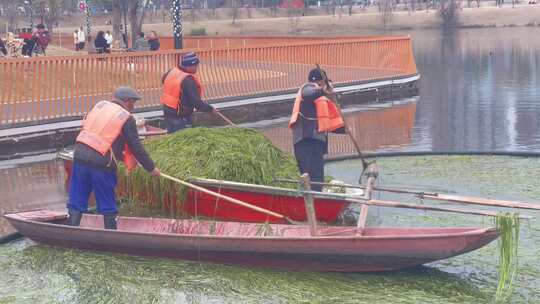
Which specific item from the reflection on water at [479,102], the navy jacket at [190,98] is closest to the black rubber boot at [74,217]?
the navy jacket at [190,98]

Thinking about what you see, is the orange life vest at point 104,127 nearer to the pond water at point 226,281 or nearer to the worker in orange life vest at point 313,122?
the pond water at point 226,281

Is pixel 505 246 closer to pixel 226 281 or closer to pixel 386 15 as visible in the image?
pixel 226 281

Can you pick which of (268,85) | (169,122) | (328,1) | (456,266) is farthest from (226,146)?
(328,1)

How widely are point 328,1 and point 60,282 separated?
107096mm

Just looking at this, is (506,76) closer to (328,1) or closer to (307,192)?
(307,192)

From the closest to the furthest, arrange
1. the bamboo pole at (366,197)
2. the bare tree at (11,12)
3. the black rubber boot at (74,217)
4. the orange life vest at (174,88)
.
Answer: the bamboo pole at (366,197) < the black rubber boot at (74,217) < the orange life vest at (174,88) < the bare tree at (11,12)

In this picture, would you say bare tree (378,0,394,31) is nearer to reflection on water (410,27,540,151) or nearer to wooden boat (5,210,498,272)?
reflection on water (410,27,540,151)

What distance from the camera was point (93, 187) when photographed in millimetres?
8883

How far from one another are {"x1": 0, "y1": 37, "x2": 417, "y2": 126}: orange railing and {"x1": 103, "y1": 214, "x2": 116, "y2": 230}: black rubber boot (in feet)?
27.4

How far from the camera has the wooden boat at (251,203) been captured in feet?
31.9

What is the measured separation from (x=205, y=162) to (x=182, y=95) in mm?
1844

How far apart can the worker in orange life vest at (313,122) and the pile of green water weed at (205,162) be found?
0.49 metres

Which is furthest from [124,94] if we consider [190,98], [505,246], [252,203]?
[505,246]

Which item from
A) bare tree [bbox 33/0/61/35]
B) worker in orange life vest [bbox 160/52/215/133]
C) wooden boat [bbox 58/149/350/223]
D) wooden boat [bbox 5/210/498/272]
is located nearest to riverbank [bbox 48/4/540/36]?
bare tree [bbox 33/0/61/35]
